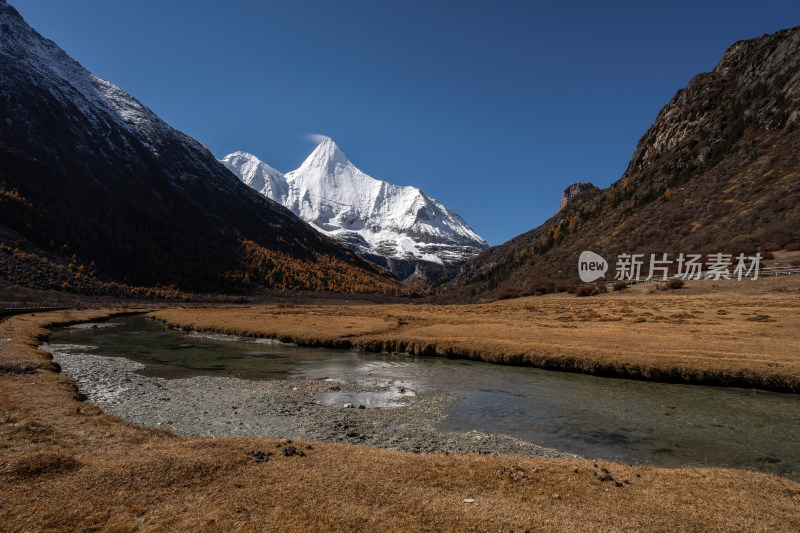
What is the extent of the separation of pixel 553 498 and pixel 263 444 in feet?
32.8

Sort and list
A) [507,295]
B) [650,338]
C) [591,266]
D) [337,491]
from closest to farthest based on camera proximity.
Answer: [337,491] < [650,338] < [507,295] < [591,266]

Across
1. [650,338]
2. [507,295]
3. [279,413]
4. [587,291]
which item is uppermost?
[587,291]

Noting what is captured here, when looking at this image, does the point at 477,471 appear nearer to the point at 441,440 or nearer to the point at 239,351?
the point at 441,440

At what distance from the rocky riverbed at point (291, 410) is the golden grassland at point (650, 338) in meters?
16.0

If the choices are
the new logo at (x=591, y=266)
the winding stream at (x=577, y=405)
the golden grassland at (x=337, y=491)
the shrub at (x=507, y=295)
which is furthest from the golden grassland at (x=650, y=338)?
the new logo at (x=591, y=266)

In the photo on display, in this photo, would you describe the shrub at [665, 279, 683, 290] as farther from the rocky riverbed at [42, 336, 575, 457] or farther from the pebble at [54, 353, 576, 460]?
the pebble at [54, 353, 576, 460]

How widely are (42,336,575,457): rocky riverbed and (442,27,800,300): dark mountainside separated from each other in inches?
4212

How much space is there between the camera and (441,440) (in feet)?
57.9

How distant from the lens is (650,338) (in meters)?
41.6

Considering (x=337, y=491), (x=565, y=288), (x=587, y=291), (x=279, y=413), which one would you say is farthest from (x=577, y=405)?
(x=565, y=288)

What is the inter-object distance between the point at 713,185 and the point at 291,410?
168 metres

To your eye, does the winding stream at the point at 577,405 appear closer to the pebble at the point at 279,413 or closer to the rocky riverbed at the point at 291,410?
the rocky riverbed at the point at 291,410

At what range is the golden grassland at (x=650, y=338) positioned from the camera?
2909 centimetres

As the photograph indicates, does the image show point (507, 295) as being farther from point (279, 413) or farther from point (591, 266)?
point (279, 413)
